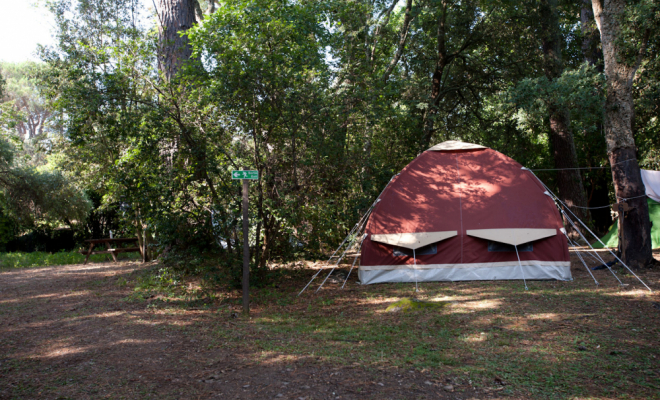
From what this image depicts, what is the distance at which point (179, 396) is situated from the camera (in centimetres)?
362

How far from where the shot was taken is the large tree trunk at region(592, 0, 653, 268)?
817cm

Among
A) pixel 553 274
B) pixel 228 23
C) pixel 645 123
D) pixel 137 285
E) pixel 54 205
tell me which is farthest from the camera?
pixel 645 123

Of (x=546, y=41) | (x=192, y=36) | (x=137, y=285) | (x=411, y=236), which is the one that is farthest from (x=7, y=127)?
(x=546, y=41)

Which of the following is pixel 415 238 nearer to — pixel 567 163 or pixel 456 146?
pixel 456 146

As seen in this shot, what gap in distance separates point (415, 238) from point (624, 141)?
441cm

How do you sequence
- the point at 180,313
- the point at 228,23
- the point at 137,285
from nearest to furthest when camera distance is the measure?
1. the point at 180,313
2. the point at 228,23
3. the point at 137,285

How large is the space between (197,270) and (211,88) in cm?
305

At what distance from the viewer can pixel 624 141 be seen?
8.36 meters

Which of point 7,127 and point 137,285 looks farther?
point 7,127

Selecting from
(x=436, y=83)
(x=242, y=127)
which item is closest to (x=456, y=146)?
(x=242, y=127)

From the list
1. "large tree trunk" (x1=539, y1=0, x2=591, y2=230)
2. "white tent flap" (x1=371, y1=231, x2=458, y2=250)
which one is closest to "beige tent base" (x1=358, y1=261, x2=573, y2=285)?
"white tent flap" (x1=371, y1=231, x2=458, y2=250)

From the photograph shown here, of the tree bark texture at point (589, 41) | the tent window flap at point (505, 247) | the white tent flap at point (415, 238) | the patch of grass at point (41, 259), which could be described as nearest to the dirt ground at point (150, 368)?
the white tent flap at point (415, 238)

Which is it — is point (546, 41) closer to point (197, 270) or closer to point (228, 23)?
point (228, 23)

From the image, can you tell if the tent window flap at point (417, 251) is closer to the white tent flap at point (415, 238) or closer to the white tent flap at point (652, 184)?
the white tent flap at point (415, 238)
